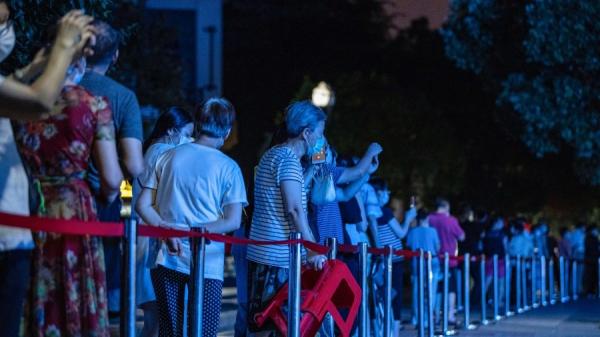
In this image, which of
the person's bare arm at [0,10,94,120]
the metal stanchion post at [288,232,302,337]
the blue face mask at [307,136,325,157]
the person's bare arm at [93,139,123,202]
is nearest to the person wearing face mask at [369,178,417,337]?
the blue face mask at [307,136,325,157]

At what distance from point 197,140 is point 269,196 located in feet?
2.83

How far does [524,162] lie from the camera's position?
44.1 m

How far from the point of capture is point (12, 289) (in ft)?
18.4

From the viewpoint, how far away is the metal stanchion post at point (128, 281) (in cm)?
659

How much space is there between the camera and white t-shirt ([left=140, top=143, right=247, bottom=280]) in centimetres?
822

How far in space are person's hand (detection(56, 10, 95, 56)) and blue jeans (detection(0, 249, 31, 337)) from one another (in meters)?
0.80

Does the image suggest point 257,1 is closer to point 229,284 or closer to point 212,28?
point 212,28

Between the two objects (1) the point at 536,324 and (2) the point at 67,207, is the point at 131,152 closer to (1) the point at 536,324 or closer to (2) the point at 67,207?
(2) the point at 67,207

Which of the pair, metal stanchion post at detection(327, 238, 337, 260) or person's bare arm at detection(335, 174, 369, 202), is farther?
person's bare arm at detection(335, 174, 369, 202)

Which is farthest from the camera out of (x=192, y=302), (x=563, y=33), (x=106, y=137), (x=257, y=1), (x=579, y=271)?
(x=257, y=1)

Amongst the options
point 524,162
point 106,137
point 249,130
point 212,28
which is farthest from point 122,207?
point 249,130

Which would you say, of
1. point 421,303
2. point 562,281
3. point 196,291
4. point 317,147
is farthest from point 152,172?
point 562,281

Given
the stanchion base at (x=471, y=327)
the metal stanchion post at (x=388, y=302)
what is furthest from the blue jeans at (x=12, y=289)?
the stanchion base at (x=471, y=327)

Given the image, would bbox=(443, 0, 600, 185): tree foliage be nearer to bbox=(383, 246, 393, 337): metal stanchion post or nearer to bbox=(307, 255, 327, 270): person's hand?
bbox=(383, 246, 393, 337): metal stanchion post
